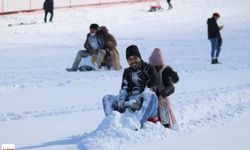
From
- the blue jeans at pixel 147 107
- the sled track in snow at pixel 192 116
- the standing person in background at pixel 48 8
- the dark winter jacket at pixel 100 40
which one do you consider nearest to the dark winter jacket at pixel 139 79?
the blue jeans at pixel 147 107

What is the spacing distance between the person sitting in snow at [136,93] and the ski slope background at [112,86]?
252mm

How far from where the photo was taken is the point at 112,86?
14250 millimetres

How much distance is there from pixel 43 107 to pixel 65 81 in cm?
334

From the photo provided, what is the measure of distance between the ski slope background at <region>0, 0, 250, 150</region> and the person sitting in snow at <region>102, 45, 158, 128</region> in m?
0.25

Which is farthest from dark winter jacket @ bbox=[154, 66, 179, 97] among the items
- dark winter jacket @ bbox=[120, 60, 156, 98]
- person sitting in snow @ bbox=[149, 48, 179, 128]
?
dark winter jacket @ bbox=[120, 60, 156, 98]

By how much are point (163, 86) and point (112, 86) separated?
4962 millimetres

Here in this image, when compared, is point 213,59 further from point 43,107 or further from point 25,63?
point 43,107

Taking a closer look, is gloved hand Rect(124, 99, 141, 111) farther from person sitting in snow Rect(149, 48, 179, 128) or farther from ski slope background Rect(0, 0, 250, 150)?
person sitting in snow Rect(149, 48, 179, 128)

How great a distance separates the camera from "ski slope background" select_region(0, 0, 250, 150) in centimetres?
848

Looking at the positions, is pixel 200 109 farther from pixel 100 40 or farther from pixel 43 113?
pixel 100 40

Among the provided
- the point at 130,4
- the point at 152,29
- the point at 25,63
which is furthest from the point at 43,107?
the point at 130,4

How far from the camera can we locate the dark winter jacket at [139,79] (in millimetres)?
9016

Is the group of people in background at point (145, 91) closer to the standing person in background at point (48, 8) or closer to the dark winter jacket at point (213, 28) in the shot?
the dark winter jacket at point (213, 28)

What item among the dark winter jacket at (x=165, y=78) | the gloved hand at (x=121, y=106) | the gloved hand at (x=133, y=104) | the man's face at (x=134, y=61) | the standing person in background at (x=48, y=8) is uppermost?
the man's face at (x=134, y=61)
